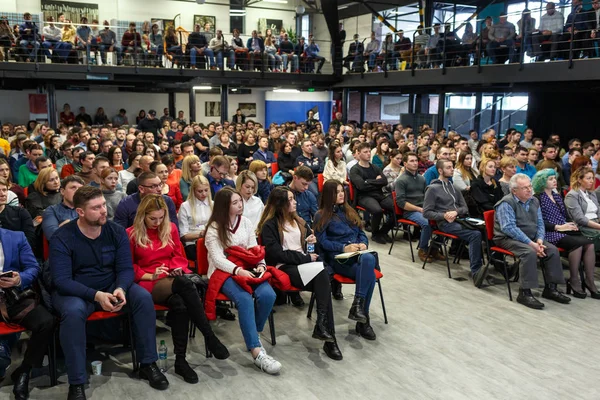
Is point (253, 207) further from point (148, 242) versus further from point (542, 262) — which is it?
point (542, 262)

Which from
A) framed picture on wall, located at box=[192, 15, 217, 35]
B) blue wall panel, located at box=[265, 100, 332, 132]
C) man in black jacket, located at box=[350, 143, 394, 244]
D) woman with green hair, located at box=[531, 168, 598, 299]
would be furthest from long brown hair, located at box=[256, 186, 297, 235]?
framed picture on wall, located at box=[192, 15, 217, 35]

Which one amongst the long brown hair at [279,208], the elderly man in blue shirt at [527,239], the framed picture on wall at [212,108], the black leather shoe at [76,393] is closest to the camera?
the black leather shoe at [76,393]

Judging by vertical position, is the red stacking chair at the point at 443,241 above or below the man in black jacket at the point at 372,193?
below

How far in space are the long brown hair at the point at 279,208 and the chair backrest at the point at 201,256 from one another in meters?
0.53

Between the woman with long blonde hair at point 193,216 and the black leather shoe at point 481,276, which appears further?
the black leather shoe at point 481,276

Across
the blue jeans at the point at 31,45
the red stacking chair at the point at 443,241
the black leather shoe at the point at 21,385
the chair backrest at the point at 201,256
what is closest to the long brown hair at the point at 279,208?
the chair backrest at the point at 201,256

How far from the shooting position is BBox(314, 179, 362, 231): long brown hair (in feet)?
15.8

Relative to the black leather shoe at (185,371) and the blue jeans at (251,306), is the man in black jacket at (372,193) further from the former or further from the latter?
the black leather shoe at (185,371)

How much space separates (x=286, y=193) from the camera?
4.58m

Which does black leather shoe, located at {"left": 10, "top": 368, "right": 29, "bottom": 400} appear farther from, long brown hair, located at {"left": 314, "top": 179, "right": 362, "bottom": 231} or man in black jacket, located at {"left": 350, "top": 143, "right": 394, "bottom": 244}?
man in black jacket, located at {"left": 350, "top": 143, "right": 394, "bottom": 244}

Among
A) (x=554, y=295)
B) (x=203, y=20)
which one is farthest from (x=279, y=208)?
(x=203, y=20)

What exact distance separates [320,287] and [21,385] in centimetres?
218

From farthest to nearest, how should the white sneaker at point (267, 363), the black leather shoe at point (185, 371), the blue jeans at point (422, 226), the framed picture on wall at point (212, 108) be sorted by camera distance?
the framed picture on wall at point (212, 108)
the blue jeans at point (422, 226)
the white sneaker at point (267, 363)
the black leather shoe at point (185, 371)

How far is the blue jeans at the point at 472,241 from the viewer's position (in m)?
6.06
